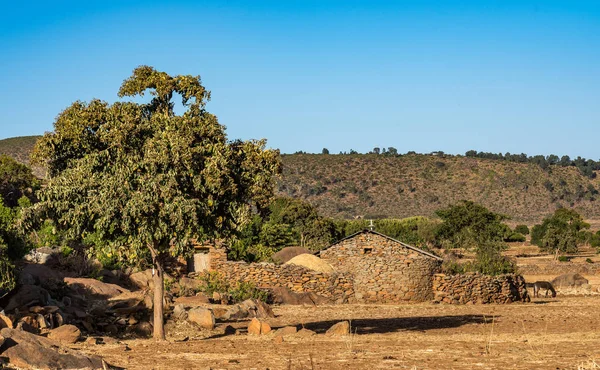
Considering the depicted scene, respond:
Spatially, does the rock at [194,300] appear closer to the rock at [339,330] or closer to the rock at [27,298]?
the rock at [27,298]

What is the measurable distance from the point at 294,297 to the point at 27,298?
534 inches

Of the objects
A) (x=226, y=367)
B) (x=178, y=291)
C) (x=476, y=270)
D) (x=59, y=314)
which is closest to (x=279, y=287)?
(x=178, y=291)

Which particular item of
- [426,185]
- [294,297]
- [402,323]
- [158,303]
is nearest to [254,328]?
[158,303]

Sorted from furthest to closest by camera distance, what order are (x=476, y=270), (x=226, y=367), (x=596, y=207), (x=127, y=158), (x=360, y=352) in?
(x=596, y=207), (x=476, y=270), (x=127, y=158), (x=360, y=352), (x=226, y=367)

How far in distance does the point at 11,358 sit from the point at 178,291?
17725 millimetres

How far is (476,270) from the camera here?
1420 inches

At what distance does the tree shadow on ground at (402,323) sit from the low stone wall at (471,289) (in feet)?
19.1

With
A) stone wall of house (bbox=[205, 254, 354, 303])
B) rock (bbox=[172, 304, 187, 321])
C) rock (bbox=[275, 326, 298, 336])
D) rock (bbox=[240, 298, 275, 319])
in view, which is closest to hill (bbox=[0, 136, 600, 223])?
stone wall of house (bbox=[205, 254, 354, 303])

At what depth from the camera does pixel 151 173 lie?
1809cm

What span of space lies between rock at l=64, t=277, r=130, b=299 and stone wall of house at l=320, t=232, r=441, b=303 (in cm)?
987

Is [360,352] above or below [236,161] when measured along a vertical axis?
below

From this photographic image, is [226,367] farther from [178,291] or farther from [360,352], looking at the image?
[178,291]

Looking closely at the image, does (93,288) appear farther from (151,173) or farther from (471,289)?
(471,289)

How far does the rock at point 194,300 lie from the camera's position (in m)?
27.5
